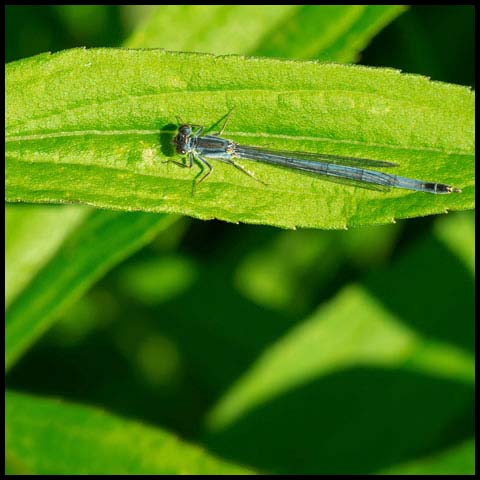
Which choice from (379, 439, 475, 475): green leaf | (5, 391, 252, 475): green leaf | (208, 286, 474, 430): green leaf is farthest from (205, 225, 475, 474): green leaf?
(5, 391, 252, 475): green leaf

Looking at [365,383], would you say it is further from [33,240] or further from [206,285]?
[33,240]

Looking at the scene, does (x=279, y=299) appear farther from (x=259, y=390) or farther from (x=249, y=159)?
(x=249, y=159)

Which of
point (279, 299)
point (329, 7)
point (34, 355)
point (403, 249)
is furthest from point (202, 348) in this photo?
point (329, 7)

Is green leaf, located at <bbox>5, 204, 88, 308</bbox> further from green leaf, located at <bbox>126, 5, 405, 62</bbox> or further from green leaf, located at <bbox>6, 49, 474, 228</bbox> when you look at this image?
green leaf, located at <bbox>126, 5, 405, 62</bbox>

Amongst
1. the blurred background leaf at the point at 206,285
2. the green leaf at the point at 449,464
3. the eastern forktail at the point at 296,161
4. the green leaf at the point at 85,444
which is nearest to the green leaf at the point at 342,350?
the blurred background leaf at the point at 206,285

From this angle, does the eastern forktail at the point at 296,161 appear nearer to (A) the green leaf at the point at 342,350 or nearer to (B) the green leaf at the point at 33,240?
(B) the green leaf at the point at 33,240

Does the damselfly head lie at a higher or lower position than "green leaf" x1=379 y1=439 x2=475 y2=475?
higher

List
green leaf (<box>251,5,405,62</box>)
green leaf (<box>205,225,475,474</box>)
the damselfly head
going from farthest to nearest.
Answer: green leaf (<box>205,225,475,474</box>) < green leaf (<box>251,5,405,62</box>) < the damselfly head
